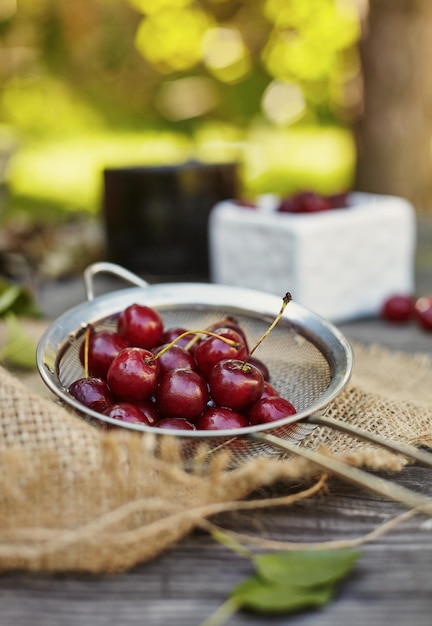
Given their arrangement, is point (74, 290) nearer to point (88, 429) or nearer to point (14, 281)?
point (14, 281)

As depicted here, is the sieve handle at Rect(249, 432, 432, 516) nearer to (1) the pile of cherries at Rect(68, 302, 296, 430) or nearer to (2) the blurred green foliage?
(1) the pile of cherries at Rect(68, 302, 296, 430)

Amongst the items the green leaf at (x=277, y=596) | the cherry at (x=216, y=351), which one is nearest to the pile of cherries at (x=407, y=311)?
the cherry at (x=216, y=351)

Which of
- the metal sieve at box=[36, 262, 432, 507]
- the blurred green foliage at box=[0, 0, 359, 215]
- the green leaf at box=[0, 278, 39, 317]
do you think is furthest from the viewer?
the blurred green foliage at box=[0, 0, 359, 215]

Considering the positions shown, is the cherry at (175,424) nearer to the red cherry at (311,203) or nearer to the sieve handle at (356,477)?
the sieve handle at (356,477)

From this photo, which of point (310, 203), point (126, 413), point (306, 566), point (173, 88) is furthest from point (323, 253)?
point (173, 88)

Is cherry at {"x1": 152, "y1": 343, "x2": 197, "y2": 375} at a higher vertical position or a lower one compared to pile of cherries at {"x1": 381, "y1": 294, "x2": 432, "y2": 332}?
higher

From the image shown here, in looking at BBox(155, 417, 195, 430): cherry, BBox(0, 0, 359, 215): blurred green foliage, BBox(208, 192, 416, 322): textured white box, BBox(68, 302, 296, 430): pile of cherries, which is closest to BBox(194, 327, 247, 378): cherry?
BBox(68, 302, 296, 430): pile of cherries
